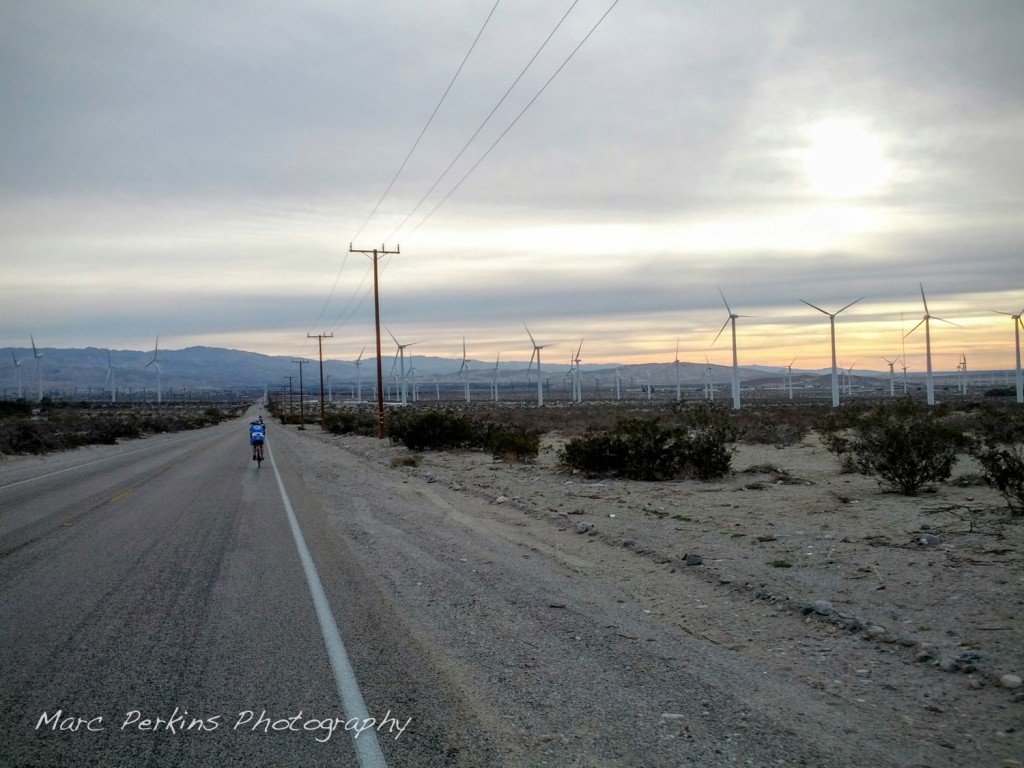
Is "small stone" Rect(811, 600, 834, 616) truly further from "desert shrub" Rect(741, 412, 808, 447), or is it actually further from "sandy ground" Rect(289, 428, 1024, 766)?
"desert shrub" Rect(741, 412, 808, 447)

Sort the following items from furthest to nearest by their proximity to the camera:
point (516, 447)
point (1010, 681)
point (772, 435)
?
point (772, 435) → point (516, 447) → point (1010, 681)

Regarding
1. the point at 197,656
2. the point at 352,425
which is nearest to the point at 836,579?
the point at 197,656

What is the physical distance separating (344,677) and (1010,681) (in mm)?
5104

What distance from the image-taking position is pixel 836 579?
962 centimetres

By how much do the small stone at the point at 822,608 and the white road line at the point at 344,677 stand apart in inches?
185

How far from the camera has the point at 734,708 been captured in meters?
5.96

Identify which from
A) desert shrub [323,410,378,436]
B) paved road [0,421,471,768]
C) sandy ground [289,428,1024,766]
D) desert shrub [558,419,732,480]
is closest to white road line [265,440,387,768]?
paved road [0,421,471,768]

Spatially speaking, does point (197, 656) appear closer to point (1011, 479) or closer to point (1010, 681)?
point (1010, 681)

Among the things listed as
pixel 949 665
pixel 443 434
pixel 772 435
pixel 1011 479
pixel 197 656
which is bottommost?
pixel 949 665

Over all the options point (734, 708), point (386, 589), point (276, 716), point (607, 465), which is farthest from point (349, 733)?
point (607, 465)

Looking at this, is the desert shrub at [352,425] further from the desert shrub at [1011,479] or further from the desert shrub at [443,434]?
the desert shrub at [1011,479]

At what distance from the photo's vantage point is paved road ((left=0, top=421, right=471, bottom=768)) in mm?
5438

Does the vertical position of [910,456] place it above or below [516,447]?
above

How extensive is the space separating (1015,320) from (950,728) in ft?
242
